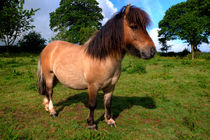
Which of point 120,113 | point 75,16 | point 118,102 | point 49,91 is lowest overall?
point 120,113

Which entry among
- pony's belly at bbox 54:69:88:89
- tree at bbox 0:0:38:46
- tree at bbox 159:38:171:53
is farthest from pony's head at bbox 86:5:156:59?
tree at bbox 159:38:171:53

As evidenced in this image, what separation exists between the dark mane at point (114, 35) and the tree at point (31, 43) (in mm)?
25919

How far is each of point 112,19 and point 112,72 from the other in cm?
105

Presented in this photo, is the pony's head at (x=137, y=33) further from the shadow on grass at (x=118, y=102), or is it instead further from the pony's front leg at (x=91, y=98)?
the shadow on grass at (x=118, y=102)

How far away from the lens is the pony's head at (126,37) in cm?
236

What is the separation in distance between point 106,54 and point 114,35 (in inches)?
15.9

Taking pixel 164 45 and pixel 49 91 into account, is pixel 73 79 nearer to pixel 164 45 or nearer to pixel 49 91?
pixel 49 91

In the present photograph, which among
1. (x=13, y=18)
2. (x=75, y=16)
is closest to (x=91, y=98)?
(x=13, y=18)

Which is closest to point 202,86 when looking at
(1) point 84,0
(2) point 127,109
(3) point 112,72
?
(2) point 127,109

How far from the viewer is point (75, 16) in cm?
3073

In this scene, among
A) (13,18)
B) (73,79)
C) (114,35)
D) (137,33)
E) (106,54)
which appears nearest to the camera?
(137,33)

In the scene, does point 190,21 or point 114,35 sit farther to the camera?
point 190,21

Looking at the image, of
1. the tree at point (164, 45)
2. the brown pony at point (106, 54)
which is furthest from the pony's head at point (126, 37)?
the tree at point (164, 45)

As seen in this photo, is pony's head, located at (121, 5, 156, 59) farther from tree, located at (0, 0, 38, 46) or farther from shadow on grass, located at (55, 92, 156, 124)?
tree, located at (0, 0, 38, 46)
